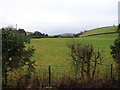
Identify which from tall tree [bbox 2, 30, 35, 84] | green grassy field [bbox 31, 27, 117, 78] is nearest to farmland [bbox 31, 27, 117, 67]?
green grassy field [bbox 31, 27, 117, 78]

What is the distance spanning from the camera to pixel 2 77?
5.42 metres

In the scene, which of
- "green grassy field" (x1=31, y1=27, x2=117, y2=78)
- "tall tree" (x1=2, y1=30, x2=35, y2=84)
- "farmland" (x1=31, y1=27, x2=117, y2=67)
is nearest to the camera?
"tall tree" (x1=2, y1=30, x2=35, y2=84)

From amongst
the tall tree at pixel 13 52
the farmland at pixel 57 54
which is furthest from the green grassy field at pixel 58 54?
the tall tree at pixel 13 52

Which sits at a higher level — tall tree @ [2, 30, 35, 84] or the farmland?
tall tree @ [2, 30, 35, 84]

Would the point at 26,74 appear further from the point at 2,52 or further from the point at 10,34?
the point at 10,34

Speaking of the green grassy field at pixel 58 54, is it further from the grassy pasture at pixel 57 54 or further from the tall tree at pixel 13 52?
the tall tree at pixel 13 52

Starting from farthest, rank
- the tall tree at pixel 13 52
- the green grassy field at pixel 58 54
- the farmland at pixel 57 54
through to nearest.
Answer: the farmland at pixel 57 54
the green grassy field at pixel 58 54
the tall tree at pixel 13 52

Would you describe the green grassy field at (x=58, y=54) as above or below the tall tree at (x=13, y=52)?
below

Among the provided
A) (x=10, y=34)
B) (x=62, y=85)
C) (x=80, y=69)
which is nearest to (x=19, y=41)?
(x=10, y=34)

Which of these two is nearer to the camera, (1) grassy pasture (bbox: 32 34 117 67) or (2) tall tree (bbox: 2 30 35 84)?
(2) tall tree (bbox: 2 30 35 84)

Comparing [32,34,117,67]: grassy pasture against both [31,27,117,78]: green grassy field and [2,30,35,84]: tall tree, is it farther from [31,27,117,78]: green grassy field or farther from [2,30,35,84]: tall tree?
[2,30,35,84]: tall tree

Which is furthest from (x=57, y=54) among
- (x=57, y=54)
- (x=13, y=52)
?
(x=13, y=52)

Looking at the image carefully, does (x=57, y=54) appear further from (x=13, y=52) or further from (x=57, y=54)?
(x=13, y=52)

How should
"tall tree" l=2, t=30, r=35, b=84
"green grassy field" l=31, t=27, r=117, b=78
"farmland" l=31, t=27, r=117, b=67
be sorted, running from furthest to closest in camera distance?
"farmland" l=31, t=27, r=117, b=67, "green grassy field" l=31, t=27, r=117, b=78, "tall tree" l=2, t=30, r=35, b=84
